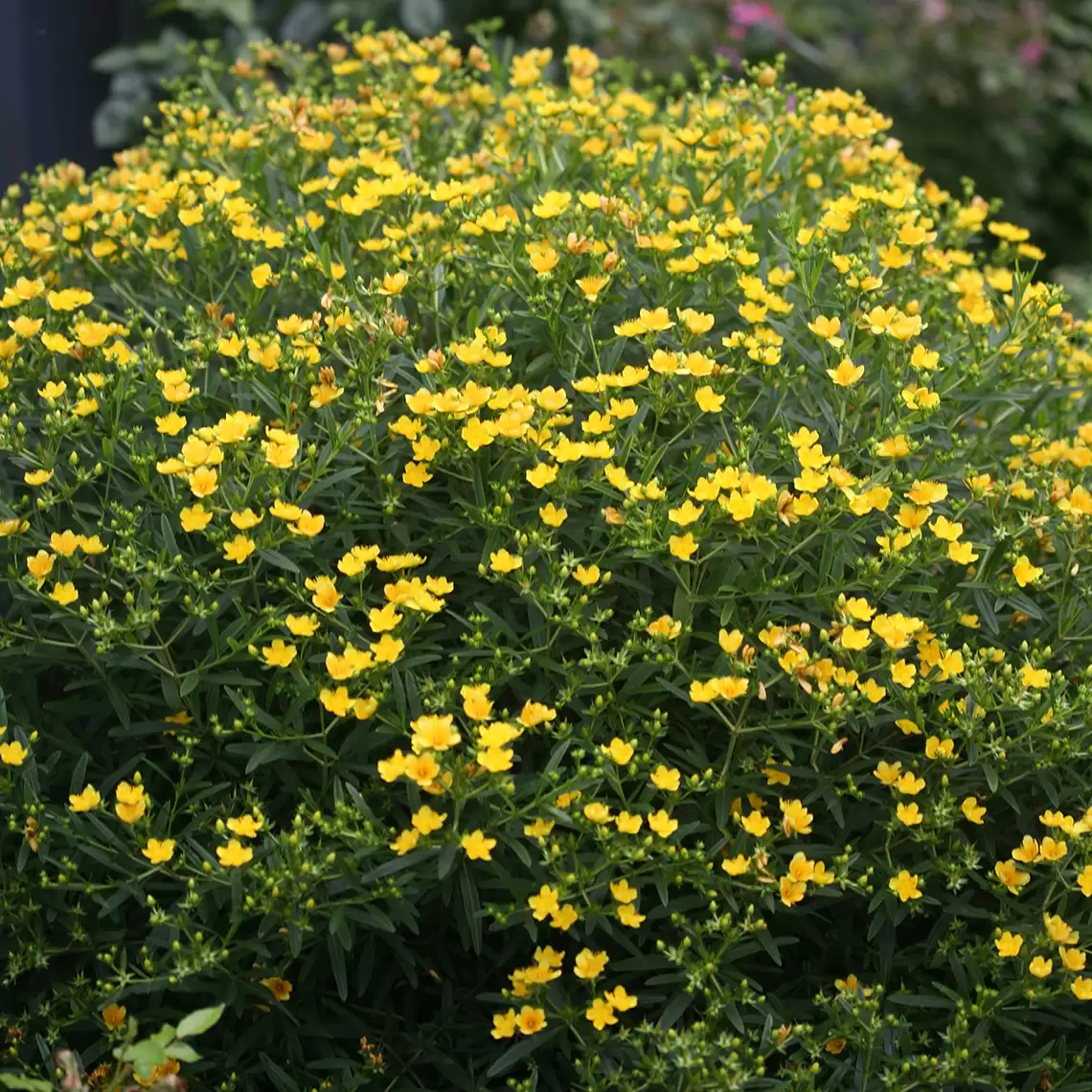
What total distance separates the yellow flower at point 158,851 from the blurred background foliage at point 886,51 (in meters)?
3.43

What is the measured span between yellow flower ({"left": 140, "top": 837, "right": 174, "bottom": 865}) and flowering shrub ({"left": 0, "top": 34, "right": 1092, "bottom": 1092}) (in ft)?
0.19

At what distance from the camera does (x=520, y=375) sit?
239 cm

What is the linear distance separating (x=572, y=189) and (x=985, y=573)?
1.03 metres

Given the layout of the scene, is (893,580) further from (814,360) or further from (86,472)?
(86,472)

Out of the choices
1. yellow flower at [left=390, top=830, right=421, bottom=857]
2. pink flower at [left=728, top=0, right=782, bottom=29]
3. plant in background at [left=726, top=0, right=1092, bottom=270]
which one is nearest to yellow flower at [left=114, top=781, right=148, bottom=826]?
yellow flower at [left=390, top=830, right=421, bottom=857]

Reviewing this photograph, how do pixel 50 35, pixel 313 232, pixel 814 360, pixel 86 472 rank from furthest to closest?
pixel 50 35 → pixel 313 232 → pixel 814 360 → pixel 86 472

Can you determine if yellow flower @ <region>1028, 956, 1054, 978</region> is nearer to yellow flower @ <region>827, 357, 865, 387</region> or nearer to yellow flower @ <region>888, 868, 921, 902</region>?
yellow flower @ <region>888, 868, 921, 902</region>

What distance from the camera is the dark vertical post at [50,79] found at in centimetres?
467

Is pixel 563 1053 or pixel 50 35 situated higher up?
pixel 50 35

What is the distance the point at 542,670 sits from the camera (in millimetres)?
2156

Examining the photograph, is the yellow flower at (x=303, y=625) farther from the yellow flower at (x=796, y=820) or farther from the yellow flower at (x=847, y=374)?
the yellow flower at (x=847, y=374)

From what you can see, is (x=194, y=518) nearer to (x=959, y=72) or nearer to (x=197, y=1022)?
(x=197, y=1022)

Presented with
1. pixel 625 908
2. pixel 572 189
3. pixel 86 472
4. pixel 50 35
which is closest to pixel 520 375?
pixel 572 189

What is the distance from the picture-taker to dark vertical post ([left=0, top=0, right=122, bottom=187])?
184 inches
